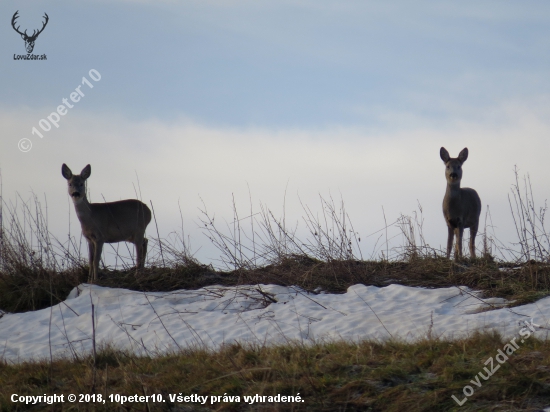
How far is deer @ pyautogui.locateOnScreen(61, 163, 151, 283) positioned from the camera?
34.4 ft

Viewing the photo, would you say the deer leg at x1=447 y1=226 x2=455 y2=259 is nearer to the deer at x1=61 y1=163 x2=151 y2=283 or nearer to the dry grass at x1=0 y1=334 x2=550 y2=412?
the deer at x1=61 y1=163 x2=151 y2=283

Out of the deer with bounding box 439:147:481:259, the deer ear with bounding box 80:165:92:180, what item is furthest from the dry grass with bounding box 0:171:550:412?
the deer ear with bounding box 80:165:92:180

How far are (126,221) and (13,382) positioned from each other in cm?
583

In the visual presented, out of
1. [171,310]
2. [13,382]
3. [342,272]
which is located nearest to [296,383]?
[13,382]

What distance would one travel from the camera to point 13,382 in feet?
17.3

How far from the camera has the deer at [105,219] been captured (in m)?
10.5

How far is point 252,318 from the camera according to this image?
7.05 metres

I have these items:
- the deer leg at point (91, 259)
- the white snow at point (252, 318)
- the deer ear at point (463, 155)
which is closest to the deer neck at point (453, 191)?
the deer ear at point (463, 155)

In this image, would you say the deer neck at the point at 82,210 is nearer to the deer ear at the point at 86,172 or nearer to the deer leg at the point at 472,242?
the deer ear at the point at 86,172

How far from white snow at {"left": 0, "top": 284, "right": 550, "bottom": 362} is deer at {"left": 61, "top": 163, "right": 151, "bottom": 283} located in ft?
5.74

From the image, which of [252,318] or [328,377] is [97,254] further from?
[328,377]

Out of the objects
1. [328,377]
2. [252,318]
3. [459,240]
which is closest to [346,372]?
[328,377]

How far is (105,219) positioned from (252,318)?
4.58 m

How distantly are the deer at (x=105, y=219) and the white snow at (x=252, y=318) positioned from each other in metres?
1.75
